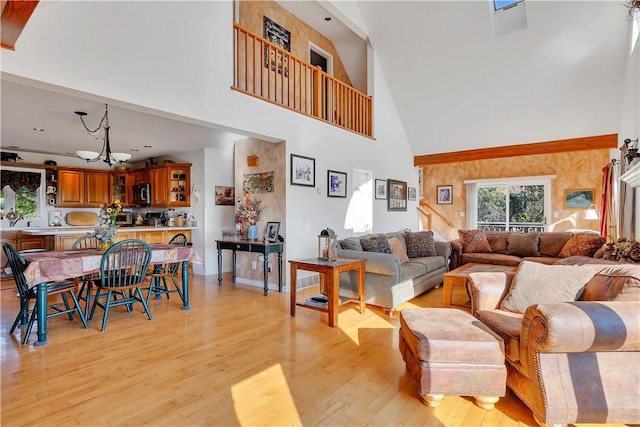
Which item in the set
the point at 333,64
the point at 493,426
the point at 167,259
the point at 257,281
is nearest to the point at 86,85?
the point at 167,259

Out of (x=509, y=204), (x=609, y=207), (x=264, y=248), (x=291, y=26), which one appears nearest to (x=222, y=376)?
(x=264, y=248)

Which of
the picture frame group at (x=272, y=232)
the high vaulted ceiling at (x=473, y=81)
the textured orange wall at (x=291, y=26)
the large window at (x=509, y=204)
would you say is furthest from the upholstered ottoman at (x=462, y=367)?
the large window at (x=509, y=204)

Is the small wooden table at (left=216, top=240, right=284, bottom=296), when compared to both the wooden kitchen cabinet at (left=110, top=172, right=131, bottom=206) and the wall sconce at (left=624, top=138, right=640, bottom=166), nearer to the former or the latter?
the wooden kitchen cabinet at (left=110, top=172, right=131, bottom=206)

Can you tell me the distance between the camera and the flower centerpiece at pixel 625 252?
10.4ft

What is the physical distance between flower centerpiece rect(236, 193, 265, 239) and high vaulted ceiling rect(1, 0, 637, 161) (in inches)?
40.4

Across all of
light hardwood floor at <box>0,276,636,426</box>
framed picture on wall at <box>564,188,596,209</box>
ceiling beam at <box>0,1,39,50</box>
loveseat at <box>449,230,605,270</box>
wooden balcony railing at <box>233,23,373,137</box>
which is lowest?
light hardwood floor at <box>0,276,636,426</box>

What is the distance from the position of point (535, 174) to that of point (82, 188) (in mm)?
10554

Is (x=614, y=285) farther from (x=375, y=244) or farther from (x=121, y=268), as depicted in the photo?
(x=121, y=268)

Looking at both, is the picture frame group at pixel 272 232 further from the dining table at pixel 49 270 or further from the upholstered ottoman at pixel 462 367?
the upholstered ottoman at pixel 462 367

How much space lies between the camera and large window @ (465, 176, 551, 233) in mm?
8156

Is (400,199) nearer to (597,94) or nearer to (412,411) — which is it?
(597,94)

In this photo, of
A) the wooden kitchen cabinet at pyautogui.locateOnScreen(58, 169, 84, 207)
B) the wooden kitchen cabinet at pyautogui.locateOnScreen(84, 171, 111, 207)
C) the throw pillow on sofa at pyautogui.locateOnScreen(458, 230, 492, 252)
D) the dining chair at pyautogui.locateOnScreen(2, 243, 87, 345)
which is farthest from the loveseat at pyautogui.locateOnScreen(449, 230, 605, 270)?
the wooden kitchen cabinet at pyautogui.locateOnScreen(58, 169, 84, 207)

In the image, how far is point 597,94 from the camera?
5.64 metres

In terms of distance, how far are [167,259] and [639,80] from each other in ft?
18.6
